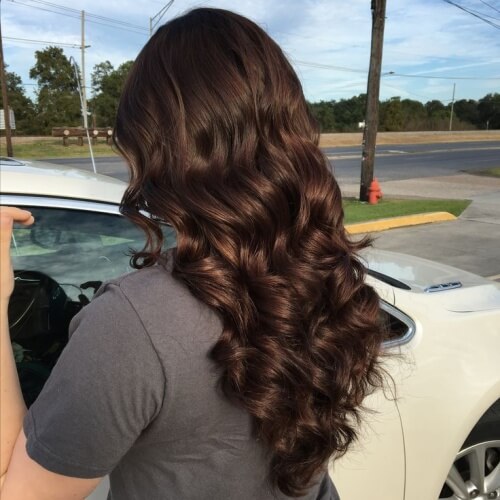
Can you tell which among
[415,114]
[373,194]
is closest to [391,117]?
[415,114]

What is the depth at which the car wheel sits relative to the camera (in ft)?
7.32

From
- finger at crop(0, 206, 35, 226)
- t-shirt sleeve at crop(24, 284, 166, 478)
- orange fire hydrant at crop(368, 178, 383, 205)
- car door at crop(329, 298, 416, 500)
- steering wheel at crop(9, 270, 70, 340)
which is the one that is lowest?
orange fire hydrant at crop(368, 178, 383, 205)

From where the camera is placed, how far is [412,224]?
10.1 metres

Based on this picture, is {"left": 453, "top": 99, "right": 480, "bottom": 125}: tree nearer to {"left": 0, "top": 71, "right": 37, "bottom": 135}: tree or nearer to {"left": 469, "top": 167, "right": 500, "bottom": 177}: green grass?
{"left": 0, "top": 71, "right": 37, "bottom": 135}: tree

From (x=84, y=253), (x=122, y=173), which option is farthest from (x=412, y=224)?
(x=122, y=173)

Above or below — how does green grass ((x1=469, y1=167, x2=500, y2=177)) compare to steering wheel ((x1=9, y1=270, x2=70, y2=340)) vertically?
below

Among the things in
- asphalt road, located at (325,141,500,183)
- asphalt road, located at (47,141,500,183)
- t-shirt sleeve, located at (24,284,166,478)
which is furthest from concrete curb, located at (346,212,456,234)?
t-shirt sleeve, located at (24,284,166,478)

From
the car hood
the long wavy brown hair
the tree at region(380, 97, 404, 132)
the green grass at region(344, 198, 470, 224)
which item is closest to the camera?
the long wavy brown hair

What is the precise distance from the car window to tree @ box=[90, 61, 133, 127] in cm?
5325

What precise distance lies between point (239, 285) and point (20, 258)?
42.0 inches

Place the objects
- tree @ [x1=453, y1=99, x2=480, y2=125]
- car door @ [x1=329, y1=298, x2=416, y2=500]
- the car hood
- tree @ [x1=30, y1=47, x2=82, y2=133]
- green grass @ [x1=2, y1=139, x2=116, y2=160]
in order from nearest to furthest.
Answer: car door @ [x1=329, y1=298, x2=416, y2=500] < the car hood < green grass @ [x1=2, y1=139, x2=116, y2=160] < tree @ [x1=30, y1=47, x2=82, y2=133] < tree @ [x1=453, y1=99, x2=480, y2=125]

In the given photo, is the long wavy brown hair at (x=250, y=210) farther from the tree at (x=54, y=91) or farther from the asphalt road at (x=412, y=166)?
the tree at (x=54, y=91)

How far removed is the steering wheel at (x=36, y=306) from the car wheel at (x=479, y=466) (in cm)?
171

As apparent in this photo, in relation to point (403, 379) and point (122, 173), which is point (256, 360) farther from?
point (122, 173)
